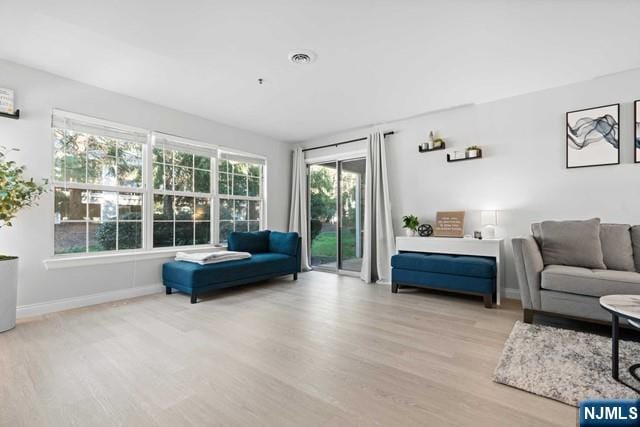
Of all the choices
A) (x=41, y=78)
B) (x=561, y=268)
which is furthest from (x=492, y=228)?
(x=41, y=78)

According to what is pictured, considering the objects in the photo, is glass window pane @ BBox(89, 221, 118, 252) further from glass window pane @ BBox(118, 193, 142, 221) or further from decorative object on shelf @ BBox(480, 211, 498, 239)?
decorative object on shelf @ BBox(480, 211, 498, 239)

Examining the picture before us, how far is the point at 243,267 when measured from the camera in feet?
12.5

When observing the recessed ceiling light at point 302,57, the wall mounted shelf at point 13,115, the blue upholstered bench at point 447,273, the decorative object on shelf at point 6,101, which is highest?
the recessed ceiling light at point 302,57

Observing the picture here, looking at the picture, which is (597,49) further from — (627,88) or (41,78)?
(41,78)

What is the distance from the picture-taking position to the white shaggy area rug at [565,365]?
1574 millimetres

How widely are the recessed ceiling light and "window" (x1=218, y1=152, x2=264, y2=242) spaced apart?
8.08ft

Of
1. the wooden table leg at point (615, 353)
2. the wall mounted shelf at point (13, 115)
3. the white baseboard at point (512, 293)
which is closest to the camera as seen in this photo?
the wooden table leg at point (615, 353)

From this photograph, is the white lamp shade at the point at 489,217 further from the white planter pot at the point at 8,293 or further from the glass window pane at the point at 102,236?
the white planter pot at the point at 8,293

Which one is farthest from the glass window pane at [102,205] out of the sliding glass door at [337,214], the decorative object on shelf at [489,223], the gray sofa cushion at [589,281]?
the gray sofa cushion at [589,281]

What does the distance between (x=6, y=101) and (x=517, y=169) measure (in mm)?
5610

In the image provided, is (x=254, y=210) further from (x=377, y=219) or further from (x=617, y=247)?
(x=617, y=247)

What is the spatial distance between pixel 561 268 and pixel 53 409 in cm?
389

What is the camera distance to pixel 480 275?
3.19m

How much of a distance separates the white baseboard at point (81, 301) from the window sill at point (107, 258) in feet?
1.20
